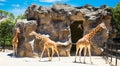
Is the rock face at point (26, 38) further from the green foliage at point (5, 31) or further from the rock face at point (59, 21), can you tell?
the green foliage at point (5, 31)

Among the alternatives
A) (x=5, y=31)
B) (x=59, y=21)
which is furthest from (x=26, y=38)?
(x=5, y=31)

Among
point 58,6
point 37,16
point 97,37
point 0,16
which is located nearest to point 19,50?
point 37,16

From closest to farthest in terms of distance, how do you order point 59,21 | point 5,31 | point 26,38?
point 26,38
point 59,21
point 5,31

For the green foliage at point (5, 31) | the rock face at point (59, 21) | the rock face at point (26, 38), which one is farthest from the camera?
the green foliage at point (5, 31)

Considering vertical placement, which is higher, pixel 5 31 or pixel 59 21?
pixel 59 21

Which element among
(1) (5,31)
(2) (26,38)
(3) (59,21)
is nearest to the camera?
(2) (26,38)

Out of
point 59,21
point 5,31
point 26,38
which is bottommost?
point 26,38

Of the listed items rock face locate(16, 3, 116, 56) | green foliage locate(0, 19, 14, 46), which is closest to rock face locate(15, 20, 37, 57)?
rock face locate(16, 3, 116, 56)

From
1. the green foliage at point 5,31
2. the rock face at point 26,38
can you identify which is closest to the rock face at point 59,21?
the rock face at point 26,38

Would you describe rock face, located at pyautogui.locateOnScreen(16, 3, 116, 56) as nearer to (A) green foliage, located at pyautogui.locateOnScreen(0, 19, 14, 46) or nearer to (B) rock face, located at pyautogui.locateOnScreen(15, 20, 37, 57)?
(B) rock face, located at pyautogui.locateOnScreen(15, 20, 37, 57)

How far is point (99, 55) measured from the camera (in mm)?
18906

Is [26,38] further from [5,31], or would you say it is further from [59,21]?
[5,31]

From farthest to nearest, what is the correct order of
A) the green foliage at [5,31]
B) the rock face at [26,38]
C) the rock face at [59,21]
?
the green foliage at [5,31]
the rock face at [59,21]
the rock face at [26,38]

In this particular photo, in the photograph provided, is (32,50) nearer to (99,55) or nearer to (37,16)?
(37,16)
